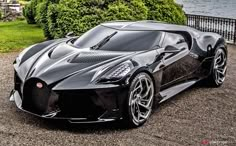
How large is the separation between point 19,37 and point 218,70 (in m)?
6.85

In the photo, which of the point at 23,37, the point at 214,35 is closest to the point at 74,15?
the point at 23,37

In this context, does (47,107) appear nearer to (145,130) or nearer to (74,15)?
(145,130)

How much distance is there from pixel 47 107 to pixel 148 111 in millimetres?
1179

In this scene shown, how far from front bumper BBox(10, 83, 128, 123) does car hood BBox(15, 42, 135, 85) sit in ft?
0.70

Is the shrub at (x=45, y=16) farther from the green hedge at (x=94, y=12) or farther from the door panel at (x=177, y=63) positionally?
the door panel at (x=177, y=63)

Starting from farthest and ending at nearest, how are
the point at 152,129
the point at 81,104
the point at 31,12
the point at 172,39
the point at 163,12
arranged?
the point at 31,12
the point at 163,12
the point at 172,39
the point at 152,129
the point at 81,104

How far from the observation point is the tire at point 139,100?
3791 millimetres

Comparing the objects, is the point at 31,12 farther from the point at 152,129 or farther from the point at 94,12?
the point at 152,129

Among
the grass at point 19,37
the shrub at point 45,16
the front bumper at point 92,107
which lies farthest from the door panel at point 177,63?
the shrub at point 45,16

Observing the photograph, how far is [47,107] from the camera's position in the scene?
3725 mm

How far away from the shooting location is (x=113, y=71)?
3.77 meters

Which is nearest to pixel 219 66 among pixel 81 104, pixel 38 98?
pixel 81 104

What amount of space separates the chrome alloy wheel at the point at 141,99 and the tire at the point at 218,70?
65.1 inches

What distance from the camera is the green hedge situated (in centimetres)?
838
